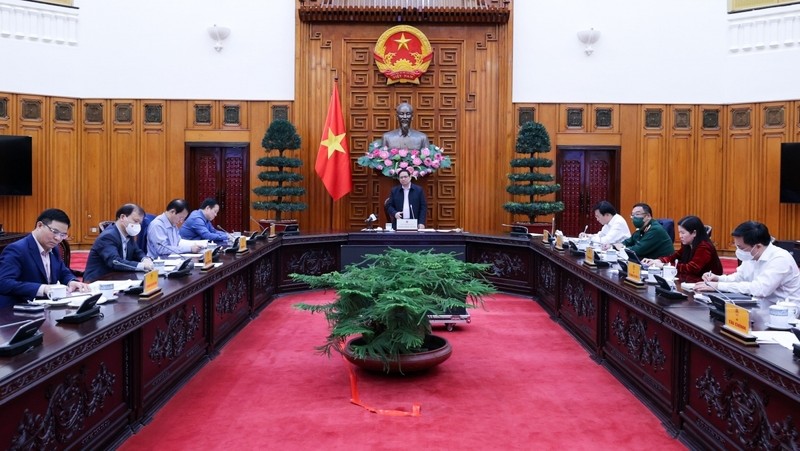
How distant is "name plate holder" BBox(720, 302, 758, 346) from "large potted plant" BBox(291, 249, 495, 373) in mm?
1572

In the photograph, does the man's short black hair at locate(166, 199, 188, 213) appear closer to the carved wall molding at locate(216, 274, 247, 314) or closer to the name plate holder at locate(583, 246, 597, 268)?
the carved wall molding at locate(216, 274, 247, 314)

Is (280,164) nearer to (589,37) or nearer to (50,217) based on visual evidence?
(589,37)

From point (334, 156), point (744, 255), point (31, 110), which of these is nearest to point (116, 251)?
point (744, 255)

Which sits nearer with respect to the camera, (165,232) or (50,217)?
(50,217)

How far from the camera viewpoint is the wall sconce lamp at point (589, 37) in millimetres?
9398

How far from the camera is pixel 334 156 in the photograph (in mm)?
9195

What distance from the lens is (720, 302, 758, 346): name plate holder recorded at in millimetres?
2422

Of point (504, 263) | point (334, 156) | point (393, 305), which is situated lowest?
point (504, 263)

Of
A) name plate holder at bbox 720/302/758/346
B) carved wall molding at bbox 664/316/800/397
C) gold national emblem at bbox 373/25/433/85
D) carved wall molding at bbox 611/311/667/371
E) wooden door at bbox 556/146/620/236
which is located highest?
gold national emblem at bbox 373/25/433/85

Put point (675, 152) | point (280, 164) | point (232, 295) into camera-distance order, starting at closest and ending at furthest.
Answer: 1. point (232, 295)
2. point (280, 164)
3. point (675, 152)

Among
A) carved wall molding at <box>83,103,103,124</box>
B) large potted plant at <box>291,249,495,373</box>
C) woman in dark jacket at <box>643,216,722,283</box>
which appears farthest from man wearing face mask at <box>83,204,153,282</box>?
carved wall molding at <box>83,103,103,124</box>

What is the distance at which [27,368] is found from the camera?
206 cm

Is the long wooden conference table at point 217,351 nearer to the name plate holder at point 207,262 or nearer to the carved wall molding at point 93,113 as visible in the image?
Answer: the name plate holder at point 207,262

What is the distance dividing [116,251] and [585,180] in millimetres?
7197
